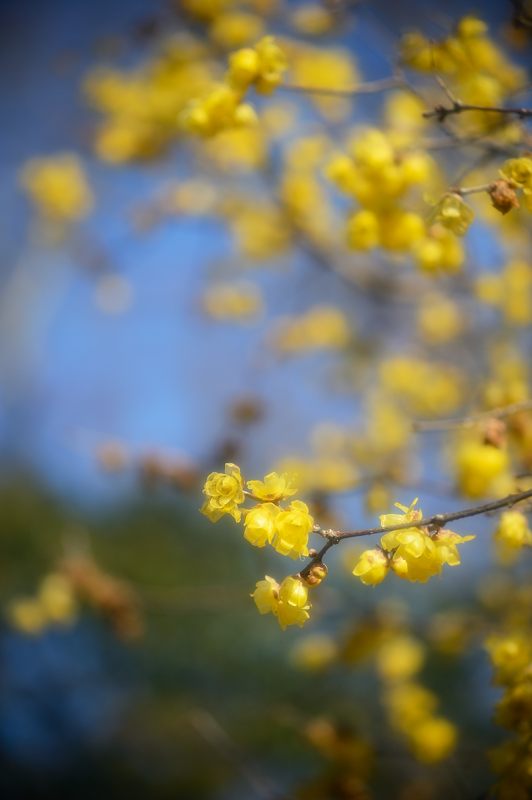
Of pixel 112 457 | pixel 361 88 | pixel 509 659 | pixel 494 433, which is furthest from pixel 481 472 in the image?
pixel 112 457

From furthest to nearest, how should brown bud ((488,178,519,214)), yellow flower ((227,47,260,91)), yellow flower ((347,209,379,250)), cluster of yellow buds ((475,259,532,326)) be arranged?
cluster of yellow buds ((475,259,532,326)) < yellow flower ((347,209,379,250)) < yellow flower ((227,47,260,91)) < brown bud ((488,178,519,214))

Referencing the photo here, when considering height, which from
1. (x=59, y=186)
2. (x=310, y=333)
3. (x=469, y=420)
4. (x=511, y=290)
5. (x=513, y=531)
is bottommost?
(x=513, y=531)

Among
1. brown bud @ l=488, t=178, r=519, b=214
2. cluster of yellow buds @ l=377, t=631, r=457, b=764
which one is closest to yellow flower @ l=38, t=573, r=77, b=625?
cluster of yellow buds @ l=377, t=631, r=457, b=764

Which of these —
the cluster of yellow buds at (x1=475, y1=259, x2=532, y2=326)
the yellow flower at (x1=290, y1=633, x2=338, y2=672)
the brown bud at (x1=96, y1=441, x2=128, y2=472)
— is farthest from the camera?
the brown bud at (x1=96, y1=441, x2=128, y2=472)

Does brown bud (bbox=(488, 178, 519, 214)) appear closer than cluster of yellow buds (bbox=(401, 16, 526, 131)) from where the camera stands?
Yes

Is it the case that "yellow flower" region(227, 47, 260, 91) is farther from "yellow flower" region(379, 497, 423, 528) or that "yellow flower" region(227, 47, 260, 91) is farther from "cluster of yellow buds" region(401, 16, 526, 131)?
"yellow flower" region(379, 497, 423, 528)

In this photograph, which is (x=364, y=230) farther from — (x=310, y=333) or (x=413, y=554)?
(x=310, y=333)
